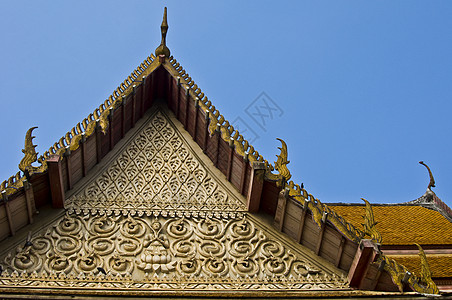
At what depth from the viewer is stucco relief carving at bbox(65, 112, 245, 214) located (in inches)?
352

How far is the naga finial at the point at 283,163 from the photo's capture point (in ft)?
27.6

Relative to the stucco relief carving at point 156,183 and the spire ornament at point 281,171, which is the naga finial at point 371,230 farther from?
the stucco relief carving at point 156,183

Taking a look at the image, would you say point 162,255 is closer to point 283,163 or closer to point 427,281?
point 283,163

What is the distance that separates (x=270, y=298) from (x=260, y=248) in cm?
163

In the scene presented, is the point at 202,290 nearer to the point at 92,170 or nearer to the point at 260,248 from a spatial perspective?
the point at 260,248

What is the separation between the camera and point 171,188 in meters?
9.32

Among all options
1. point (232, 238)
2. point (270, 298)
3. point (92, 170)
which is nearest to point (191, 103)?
point (92, 170)

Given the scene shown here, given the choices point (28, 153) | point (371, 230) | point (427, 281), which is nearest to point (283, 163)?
point (371, 230)

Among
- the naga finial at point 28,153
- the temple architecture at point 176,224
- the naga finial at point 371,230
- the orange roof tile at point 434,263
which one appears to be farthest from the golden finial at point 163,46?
the orange roof tile at point 434,263

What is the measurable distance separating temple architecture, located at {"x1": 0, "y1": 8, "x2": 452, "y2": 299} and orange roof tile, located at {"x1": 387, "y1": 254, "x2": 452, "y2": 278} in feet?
0.19

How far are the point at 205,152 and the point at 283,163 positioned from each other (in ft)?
5.79

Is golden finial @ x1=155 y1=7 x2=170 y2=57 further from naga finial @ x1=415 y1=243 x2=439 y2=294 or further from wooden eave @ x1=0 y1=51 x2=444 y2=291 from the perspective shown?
naga finial @ x1=415 y1=243 x2=439 y2=294

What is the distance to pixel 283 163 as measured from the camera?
859 cm

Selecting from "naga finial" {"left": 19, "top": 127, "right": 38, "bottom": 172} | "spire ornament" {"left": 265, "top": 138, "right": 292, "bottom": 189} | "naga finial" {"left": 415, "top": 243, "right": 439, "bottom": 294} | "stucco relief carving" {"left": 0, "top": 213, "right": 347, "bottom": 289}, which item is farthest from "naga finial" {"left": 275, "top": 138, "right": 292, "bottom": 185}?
"naga finial" {"left": 19, "top": 127, "right": 38, "bottom": 172}
